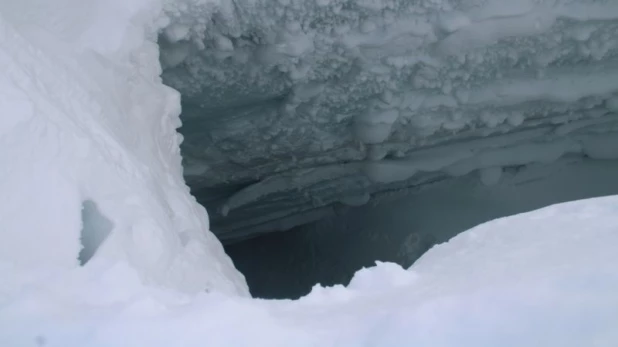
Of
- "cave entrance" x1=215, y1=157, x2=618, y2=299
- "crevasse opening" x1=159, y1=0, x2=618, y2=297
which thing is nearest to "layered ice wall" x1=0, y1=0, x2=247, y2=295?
"crevasse opening" x1=159, y1=0, x2=618, y2=297

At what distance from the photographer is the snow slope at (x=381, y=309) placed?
508 mm

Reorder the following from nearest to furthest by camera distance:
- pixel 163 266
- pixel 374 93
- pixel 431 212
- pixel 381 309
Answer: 1. pixel 381 309
2. pixel 163 266
3. pixel 374 93
4. pixel 431 212

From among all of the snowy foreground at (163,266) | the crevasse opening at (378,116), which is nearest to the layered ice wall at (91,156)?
the snowy foreground at (163,266)

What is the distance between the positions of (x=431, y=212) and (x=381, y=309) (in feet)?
6.16

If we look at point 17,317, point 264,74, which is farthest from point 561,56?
point 17,317

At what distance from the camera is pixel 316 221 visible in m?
2.56

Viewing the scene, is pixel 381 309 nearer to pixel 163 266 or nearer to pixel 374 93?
pixel 163 266

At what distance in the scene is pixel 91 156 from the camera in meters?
0.79

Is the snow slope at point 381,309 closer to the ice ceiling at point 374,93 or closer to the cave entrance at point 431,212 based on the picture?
the ice ceiling at point 374,93

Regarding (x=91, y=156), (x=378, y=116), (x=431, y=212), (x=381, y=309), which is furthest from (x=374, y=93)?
(x=381, y=309)

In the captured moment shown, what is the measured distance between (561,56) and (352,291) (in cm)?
143

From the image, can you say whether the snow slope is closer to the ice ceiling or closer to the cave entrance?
the ice ceiling

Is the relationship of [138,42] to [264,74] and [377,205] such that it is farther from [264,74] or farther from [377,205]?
[377,205]

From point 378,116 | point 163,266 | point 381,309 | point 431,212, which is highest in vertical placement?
point 381,309
